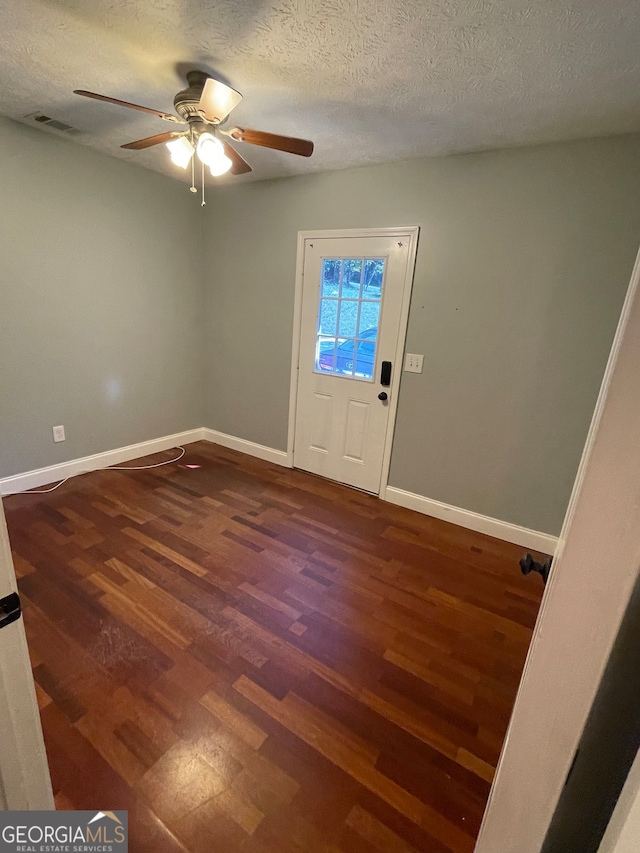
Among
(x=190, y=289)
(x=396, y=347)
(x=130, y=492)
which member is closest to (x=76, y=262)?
(x=190, y=289)

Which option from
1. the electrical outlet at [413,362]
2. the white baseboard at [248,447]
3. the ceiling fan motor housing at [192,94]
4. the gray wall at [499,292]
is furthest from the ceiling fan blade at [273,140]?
the white baseboard at [248,447]

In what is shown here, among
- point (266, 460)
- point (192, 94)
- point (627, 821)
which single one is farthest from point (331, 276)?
point (627, 821)

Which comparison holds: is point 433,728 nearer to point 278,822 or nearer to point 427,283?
point 278,822

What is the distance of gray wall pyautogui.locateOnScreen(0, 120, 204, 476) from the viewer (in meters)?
2.63

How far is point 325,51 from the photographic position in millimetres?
1575

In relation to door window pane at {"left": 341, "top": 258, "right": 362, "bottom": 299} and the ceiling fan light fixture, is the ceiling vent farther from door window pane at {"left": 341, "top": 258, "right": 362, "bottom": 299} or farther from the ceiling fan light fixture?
door window pane at {"left": 341, "top": 258, "right": 362, "bottom": 299}

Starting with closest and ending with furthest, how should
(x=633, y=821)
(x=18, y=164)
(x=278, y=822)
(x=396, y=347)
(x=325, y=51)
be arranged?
(x=633, y=821)
(x=278, y=822)
(x=325, y=51)
(x=18, y=164)
(x=396, y=347)

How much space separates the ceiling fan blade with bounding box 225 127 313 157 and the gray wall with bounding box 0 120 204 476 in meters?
1.64

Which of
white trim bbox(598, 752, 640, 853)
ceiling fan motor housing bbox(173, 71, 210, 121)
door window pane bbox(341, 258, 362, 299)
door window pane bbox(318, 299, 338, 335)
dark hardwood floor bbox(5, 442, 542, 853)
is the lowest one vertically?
dark hardwood floor bbox(5, 442, 542, 853)

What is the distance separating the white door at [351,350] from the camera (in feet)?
9.24

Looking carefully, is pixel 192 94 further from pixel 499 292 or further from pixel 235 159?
pixel 499 292

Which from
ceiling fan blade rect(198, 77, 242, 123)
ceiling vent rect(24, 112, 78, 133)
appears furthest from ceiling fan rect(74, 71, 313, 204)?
ceiling vent rect(24, 112, 78, 133)

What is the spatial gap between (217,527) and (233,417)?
1.54m

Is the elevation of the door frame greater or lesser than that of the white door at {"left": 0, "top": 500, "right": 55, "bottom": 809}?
greater
